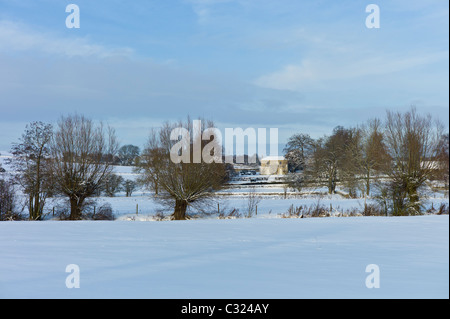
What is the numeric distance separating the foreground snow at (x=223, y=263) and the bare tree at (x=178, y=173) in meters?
11.8

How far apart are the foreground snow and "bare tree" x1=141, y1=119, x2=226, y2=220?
11.8m

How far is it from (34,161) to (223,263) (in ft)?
64.8

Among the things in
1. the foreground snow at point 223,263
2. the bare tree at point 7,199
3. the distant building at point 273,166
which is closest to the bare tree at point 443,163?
the foreground snow at point 223,263

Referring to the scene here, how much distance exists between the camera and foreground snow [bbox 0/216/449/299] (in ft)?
13.5

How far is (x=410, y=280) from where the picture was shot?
15.3ft

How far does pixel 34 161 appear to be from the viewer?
21.4 metres

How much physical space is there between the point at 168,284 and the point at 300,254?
2731 mm

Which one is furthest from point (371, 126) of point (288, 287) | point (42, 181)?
point (288, 287)

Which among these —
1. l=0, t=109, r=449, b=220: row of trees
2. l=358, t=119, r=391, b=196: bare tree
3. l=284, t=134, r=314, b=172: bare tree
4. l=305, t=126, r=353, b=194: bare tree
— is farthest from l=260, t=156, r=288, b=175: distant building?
l=0, t=109, r=449, b=220: row of trees

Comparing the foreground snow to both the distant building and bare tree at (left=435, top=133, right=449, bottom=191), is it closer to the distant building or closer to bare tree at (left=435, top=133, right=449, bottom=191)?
bare tree at (left=435, top=133, right=449, bottom=191)

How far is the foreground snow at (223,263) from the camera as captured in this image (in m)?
4.13

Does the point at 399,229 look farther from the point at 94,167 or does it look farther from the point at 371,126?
the point at 371,126

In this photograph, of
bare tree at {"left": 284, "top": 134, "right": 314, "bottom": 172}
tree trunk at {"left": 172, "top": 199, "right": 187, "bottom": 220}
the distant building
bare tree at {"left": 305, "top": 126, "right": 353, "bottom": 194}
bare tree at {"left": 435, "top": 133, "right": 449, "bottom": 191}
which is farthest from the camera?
the distant building

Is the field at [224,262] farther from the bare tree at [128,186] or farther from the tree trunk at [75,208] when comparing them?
the bare tree at [128,186]
